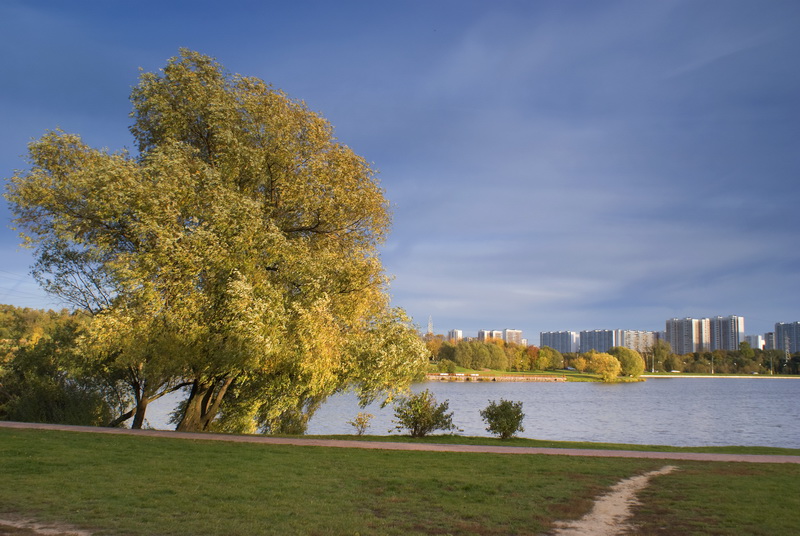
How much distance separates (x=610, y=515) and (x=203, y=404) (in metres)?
15.0

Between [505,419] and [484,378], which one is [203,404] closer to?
[505,419]

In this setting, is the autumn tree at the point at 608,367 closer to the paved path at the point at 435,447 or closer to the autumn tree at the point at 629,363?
the autumn tree at the point at 629,363

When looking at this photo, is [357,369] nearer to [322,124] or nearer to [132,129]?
[322,124]

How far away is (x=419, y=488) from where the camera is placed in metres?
9.67

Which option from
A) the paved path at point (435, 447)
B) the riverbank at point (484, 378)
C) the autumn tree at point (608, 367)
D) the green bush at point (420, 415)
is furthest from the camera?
the autumn tree at point (608, 367)

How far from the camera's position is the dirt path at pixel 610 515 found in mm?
7341

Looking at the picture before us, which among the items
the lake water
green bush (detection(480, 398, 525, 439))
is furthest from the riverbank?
green bush (detection(480, 398, 525, 439))

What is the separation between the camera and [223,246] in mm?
15844

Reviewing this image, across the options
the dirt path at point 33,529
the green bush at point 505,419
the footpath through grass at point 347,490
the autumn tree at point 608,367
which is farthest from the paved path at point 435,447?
the autumn tree at point 608,367

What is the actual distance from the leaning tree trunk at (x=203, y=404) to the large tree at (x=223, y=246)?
6 centimetres

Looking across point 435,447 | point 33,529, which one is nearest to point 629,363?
point 435,447

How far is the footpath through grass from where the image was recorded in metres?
7.28

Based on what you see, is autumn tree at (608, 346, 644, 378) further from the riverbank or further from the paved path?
the paved path

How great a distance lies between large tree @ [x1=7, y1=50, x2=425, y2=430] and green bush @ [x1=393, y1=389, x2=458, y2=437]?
2654 mm
